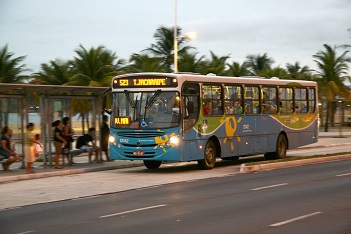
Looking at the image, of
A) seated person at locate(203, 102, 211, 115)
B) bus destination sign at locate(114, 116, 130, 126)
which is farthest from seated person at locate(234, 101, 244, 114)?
bus destination sign at locate(114, 116, 130, 126)

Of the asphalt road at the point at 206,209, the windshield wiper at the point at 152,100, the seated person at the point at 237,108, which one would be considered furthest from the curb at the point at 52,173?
the seated person at the point at 237,108

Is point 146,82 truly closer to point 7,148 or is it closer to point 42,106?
point 42,106

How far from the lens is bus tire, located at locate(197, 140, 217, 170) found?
24.0 meters

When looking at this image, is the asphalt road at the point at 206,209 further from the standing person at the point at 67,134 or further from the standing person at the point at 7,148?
the standing person at the point at 67,134

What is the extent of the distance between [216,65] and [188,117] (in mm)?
40056

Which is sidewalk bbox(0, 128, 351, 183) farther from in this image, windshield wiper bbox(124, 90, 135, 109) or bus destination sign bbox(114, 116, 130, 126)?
windshield wiper bbox(124, 90, 135, 109)

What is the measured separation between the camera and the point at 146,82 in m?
22.8

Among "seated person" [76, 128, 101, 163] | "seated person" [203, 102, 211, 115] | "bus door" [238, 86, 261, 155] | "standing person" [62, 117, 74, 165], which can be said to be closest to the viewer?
"seated person" [203, 102, 211, 115]

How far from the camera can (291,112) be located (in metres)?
29.5

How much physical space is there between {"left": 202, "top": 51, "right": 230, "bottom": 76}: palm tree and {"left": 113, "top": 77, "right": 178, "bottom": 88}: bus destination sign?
3598 centimetres

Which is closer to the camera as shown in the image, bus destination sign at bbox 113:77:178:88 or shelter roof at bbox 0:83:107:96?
shelter roof at bbox 0:83:107:96

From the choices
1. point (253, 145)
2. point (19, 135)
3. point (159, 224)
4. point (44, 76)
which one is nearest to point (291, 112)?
point (253, 145)

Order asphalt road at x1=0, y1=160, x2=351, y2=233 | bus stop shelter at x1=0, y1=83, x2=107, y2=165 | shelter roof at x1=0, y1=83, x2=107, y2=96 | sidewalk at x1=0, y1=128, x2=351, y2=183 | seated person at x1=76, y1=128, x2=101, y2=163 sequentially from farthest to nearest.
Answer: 1. seated person at x1=76, y1=128, x2=101, y2=163
2. bus stop shelter at x1=0, y1=83, x2=107, y2=165
3. shelter roof at x1=0, y1=83, x2=107, y2=96
4. sidewalk at x1=0, y1=128, x2=351, y2=183
5. asphalt road at x1=0, y1=160, x2=351, y2=233

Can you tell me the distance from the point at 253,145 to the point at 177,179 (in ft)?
21.1
